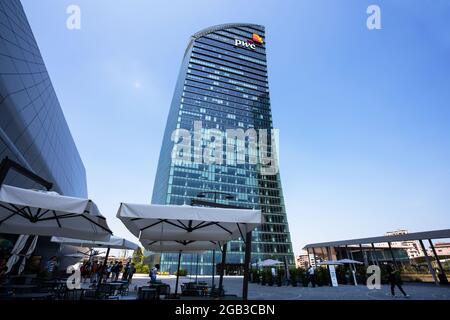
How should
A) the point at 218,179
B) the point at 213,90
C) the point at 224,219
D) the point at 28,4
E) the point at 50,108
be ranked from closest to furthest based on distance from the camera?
the point at 224,219
the point at 28,4
the point at 50,108
the point at 218,179
the point at 213,90

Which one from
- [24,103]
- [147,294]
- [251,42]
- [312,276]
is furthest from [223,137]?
[147,294]

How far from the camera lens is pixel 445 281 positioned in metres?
17.6

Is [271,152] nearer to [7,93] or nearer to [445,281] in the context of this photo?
[445,281]

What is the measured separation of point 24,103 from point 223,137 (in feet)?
252

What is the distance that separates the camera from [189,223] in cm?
646

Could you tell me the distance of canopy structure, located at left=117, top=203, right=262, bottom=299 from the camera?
15.5 ft

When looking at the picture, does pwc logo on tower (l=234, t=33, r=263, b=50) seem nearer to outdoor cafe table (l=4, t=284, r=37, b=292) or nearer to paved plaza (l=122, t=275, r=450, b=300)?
paved plaza (l=122, t=275, r=450, b=300)

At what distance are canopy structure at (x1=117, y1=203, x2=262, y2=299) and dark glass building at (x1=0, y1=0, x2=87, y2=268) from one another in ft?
37.9

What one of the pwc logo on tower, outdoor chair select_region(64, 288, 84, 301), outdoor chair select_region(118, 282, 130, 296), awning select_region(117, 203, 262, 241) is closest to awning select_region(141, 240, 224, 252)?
outdoor chair select_region(118, 282, 130, 296)

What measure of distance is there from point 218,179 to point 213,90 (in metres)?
43.0

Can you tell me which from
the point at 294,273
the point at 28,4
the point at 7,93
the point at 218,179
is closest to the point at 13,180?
the point at 7,93

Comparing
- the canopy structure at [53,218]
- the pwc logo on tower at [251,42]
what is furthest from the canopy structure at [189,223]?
the pwc logo on tower at [251,42]

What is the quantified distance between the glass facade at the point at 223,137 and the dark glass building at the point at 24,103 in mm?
40313

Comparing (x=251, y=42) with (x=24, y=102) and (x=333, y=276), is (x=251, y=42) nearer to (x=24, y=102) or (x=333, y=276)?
(x=333, y=276)
